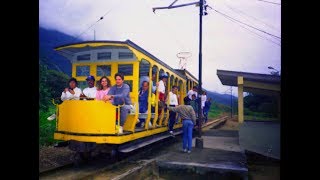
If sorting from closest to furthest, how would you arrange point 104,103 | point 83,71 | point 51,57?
point 104,103, point 83,71, point 51,57

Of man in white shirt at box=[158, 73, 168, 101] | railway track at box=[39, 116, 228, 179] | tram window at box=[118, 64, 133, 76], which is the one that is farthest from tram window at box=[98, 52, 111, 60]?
railway track at box=[39, 116, 228, 179]

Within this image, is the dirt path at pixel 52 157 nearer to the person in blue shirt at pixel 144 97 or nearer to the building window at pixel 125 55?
the person in blue shirt at pixel 144 97

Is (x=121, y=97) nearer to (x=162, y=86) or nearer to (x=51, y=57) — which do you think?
(x=162, y=86)

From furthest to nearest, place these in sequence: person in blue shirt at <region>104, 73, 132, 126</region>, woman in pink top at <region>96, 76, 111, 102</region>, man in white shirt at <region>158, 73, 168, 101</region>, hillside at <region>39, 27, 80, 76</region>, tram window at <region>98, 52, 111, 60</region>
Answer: man in white shirt at <region>158, 73, 168, 101</region>, tram window at <region>98, 52, 111, 60</region>, woman in pink top at <region>96, 76, 111, 102</region>, person in blue shirt at <region>104, 73, 132, 126</region>, hillside at <region>39, 27, 80, 76</region>

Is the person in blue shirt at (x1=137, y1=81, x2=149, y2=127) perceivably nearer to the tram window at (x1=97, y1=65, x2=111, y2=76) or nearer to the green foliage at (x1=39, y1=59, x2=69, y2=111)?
the tram window at (x1=97, y1=65, x2=111, y2=76)

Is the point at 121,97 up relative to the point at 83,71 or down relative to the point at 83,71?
down

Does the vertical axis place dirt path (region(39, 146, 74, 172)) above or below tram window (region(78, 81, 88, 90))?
below

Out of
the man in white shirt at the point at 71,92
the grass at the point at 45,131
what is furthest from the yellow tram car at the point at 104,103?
the grass at the point at 45,131

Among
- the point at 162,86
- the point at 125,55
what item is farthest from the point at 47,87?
the point at 125,55

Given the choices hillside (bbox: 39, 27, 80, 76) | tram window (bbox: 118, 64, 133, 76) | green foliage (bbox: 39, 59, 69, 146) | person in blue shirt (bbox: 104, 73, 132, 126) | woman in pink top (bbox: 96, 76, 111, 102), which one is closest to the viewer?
hillside (bbox: 39, 27, 80, 76)

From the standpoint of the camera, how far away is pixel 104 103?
559cm

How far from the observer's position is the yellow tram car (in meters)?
5.59

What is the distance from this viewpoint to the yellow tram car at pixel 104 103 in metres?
5.59
